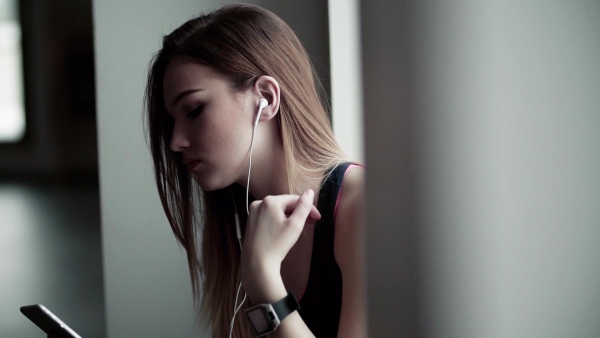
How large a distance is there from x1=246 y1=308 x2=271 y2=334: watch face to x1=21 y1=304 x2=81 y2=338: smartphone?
0.26 metres

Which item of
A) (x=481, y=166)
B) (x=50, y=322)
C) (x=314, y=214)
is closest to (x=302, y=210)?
(x=314, y=214)

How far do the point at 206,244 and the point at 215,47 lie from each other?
0.49m

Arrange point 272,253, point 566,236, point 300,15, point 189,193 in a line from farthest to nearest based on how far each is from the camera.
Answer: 1. point 300,15
2. point 189,193
3. point 272,253
4. point 566,236

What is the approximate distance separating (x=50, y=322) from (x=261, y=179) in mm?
513

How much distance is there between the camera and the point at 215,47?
3.75 feet

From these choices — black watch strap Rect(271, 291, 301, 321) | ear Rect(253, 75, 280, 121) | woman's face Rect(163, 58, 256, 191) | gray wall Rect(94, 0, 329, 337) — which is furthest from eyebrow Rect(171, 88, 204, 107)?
gray wall Rect(94, 0, 329, 337)

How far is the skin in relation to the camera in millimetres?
1001

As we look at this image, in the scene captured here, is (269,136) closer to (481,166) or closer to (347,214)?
(347,214)

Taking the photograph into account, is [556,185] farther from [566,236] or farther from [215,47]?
[215,47]

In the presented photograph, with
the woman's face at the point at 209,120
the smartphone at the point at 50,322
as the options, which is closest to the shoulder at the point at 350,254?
the woman's face at the point at 209,120

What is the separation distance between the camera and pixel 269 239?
1.01 m

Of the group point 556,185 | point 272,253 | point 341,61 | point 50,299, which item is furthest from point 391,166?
point 50,299

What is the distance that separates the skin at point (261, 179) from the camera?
100 cm

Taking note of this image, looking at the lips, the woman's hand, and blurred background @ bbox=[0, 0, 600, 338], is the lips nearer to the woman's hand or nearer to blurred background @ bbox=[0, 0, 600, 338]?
the woman's hand
